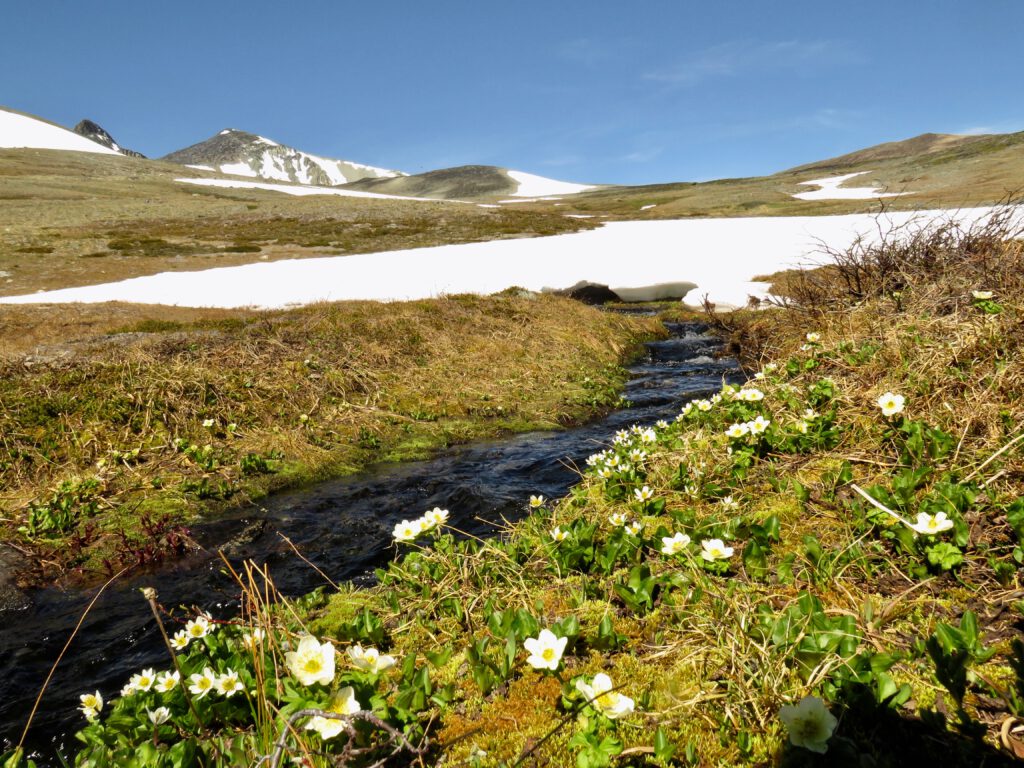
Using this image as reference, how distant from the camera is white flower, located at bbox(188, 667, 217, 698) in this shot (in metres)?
2.99

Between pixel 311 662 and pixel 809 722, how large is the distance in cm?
214

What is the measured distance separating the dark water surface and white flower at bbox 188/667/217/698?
1.61m

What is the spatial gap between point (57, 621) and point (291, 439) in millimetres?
4503

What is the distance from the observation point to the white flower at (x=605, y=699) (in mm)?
2424

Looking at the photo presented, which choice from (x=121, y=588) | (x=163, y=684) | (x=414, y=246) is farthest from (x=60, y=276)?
(x=163, y=684)

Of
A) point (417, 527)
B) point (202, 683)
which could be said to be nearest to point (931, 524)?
point (417, 527)

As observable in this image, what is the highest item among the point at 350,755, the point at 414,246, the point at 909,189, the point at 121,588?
the point at 909,189

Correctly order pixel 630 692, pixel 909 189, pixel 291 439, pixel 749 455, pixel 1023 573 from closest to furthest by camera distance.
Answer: pixel 630 692 → pixel 1023 573 → pixel 749 455 → pixel 291 439 → pixel 909 189

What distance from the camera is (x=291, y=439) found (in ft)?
31.9

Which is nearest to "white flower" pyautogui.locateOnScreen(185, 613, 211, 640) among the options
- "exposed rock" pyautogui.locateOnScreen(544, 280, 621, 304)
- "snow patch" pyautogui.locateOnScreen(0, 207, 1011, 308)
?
"snow patch" pyautogui.locateOnScreen(0, 207, 1011, 308)

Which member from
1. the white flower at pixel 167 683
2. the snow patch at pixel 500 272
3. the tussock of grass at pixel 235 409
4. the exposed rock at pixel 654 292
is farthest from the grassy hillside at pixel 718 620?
the exposed rock at pixel 654 292

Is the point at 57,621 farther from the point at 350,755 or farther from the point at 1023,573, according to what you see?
the point at 1023,573

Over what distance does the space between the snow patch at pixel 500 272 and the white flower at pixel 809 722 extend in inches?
813

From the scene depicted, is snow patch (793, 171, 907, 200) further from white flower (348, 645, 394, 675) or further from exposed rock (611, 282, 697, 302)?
white flower (348, 645, 394, 675)
